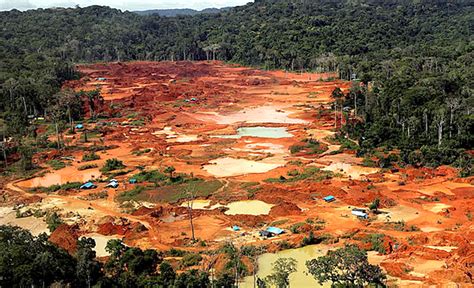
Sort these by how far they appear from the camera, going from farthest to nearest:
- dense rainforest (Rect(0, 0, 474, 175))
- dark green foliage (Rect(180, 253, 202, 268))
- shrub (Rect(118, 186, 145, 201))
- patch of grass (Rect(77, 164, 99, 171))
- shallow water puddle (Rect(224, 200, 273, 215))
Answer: dense rainforest (Rect(0, 0, 474, 175)) < patch of grass (Rect(77, 164, 99, 171)) < shrub (Rect(118, 186, 145, 201)) < shallow water puddle (Rect(224, 200, 273, 215)) < dark green foliage (Rect(180, 253, 202, 268))

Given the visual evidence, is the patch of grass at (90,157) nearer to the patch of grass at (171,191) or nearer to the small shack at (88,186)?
the small shack at (88,186)

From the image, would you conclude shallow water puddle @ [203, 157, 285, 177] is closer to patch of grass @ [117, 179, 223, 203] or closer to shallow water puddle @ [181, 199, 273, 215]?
patch of grass @ [117, 179, 223, 203]

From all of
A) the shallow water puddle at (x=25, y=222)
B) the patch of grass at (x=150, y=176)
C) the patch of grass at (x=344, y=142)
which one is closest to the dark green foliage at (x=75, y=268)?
the shallow water puddle at (x=25, y=222)

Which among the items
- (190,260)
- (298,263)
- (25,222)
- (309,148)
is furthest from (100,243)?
(309,148)

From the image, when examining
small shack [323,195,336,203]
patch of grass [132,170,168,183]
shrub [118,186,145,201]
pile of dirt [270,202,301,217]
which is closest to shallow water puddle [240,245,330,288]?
pile of dirt [270,202,301,217]

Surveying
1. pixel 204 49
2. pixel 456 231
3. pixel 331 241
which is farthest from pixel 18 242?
pixel 204 49

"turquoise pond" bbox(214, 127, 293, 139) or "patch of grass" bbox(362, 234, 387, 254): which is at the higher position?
"turquoise pond" bbox(214, 127, 293, 139)
